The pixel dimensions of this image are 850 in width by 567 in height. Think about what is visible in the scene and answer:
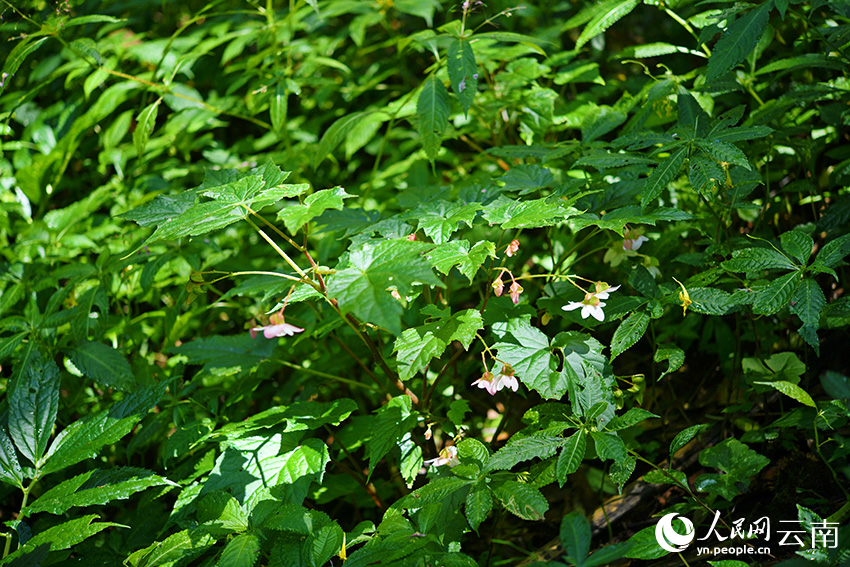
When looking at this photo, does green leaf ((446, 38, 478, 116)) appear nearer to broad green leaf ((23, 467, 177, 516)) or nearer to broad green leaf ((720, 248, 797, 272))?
broad green leaf ((720, 248, 797, 272))

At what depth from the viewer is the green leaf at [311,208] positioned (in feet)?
3.68

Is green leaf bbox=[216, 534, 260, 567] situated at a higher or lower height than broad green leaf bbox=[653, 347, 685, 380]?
lower

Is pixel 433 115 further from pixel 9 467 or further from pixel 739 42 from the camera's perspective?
pixel 9 467

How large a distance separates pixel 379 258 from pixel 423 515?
60 cm

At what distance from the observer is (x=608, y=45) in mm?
3125

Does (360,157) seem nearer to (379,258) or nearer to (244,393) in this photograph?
(244,393)

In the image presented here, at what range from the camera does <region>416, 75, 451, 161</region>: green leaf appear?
5.62 ft

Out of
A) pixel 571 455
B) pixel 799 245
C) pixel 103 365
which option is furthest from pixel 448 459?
pixel 103 365

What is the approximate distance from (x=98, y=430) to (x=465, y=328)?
3.53 feet

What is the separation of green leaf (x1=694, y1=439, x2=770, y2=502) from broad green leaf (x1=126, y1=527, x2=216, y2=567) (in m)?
1.19

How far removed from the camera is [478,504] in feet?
3.89

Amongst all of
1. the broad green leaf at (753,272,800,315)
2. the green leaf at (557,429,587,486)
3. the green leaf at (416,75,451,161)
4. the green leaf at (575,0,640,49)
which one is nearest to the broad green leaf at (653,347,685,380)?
the broad green leaf at (753,272,800,315)

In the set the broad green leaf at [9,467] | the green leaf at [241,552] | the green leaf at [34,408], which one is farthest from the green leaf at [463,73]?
the broad green leaf at [9,467]

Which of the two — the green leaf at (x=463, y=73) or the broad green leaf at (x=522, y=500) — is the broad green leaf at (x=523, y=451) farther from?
the green leaf at (x=463, y=73)
